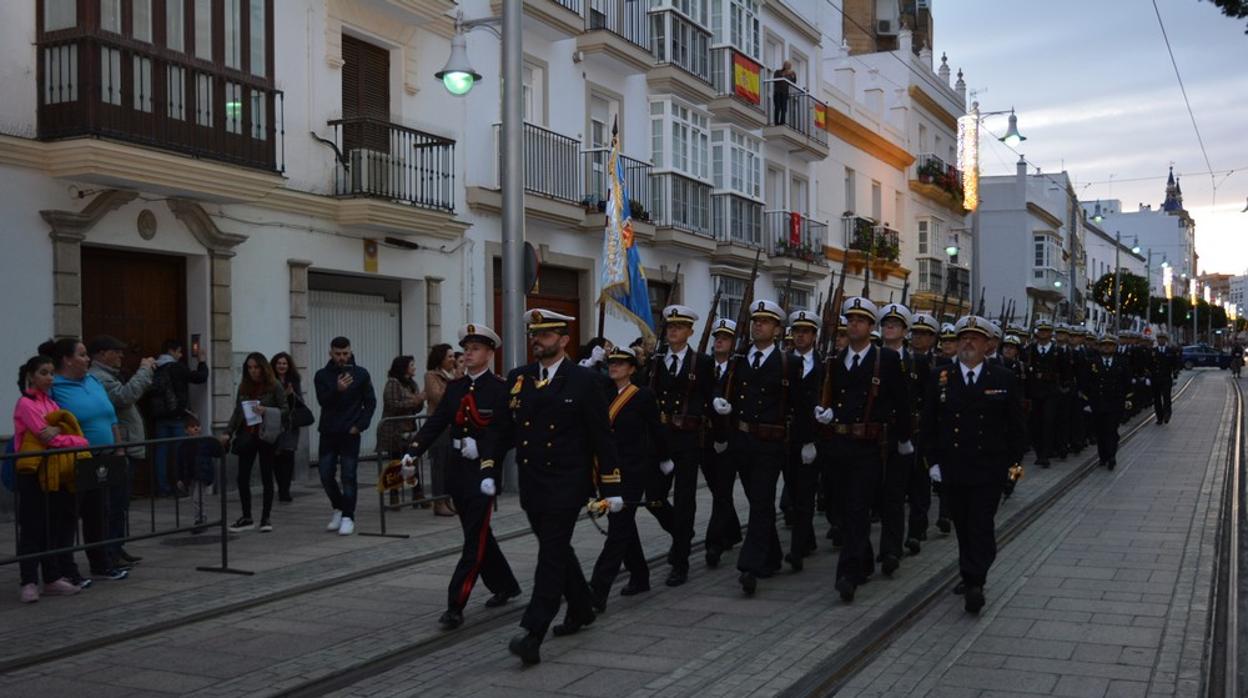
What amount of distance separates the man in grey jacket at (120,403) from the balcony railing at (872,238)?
25.0 meters

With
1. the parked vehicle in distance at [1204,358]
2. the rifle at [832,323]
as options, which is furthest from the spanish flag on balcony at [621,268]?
the parked vehicle in distance at [1204,358]

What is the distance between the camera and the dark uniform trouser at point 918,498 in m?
10.5

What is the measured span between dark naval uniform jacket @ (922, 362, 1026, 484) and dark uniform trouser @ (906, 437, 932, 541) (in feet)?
6.78

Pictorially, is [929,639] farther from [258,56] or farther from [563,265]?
[563,265]

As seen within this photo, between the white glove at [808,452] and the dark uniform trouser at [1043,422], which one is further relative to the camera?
the dark uniform trouser at [1043,422]

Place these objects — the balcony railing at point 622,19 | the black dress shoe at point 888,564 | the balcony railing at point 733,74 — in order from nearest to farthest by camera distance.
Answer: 1. the black dress shoe at point 888,564
2. the balcony railing at point 622,19
3. the balcony railing at point 733,74

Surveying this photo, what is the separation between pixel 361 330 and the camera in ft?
59.0

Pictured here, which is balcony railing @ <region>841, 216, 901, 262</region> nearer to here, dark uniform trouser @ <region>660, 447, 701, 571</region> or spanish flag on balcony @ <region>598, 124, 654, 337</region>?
spanish flag on balcony @ <region>598, 124, 654, 337</region>

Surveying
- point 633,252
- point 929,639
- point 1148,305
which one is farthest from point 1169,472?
point 1148,305

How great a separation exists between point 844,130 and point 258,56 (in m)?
23.0

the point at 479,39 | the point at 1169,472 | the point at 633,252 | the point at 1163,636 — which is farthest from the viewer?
the point at 479,39

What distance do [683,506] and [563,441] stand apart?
2321mm

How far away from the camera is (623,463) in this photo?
8367 mm

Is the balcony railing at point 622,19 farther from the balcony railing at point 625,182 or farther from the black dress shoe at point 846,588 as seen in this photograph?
the black dress shoe at point 846,588
